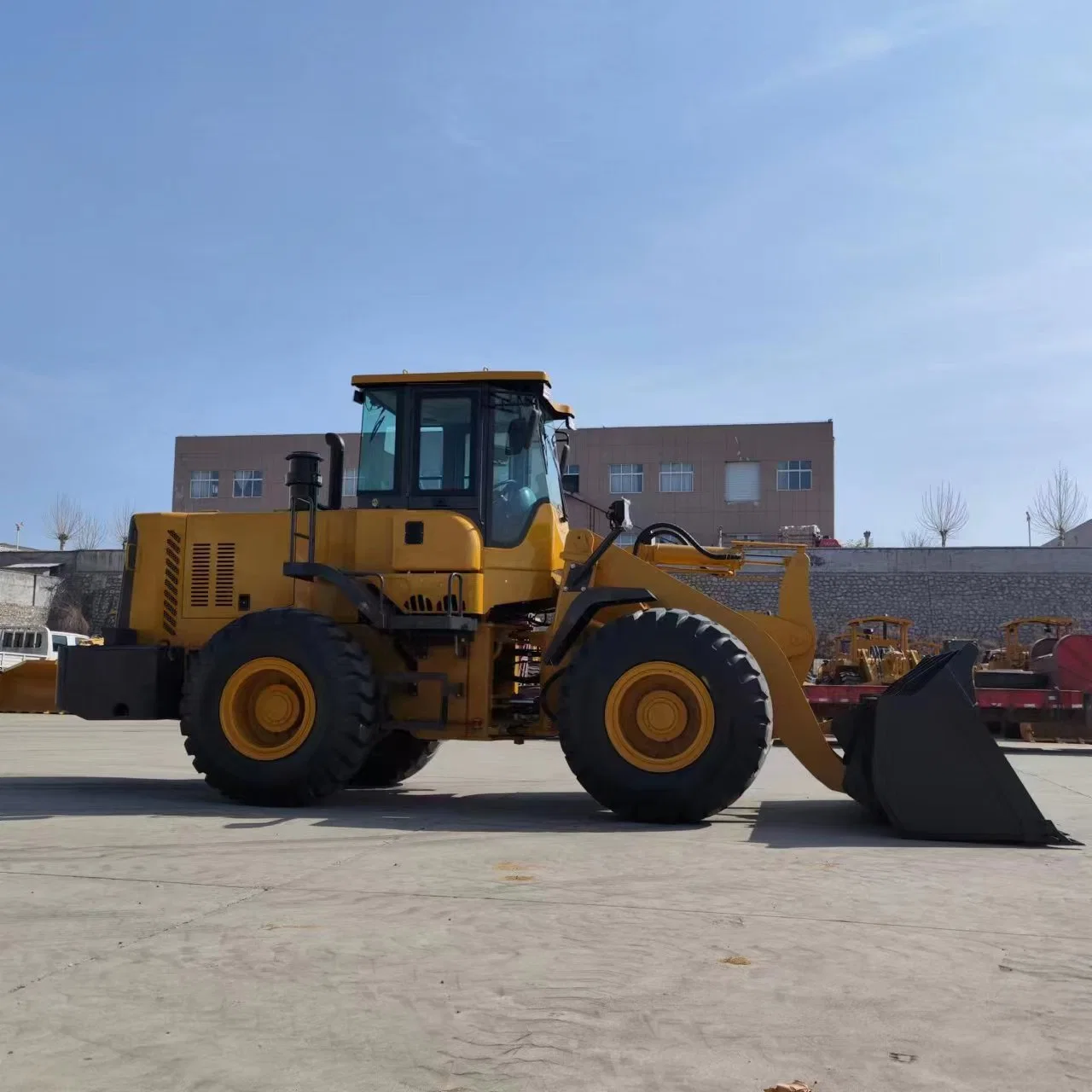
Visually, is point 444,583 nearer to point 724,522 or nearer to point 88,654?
point 88,654

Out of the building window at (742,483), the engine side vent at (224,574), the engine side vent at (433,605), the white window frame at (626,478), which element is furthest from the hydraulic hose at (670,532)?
the building window at (742,483)

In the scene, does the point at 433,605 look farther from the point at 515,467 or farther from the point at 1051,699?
the point at 1051,699

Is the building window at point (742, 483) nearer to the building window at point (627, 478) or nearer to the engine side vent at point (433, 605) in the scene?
the building window at point (627, 478)

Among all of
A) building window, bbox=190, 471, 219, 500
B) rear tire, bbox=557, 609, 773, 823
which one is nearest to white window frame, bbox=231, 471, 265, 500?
building window, bbox=190, 471, 219, 500

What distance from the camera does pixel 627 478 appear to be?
A: 55.8 m

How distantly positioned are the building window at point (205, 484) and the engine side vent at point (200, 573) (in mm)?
51750

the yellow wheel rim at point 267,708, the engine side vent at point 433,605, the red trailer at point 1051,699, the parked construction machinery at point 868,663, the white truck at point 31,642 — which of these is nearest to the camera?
the yellow wheel rim at point 267,708

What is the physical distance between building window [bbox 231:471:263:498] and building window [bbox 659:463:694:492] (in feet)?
69.0

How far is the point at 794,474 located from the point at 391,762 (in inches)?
1841

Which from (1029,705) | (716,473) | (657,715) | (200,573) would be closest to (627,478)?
(716,473)

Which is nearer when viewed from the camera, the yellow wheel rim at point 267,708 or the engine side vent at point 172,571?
the yellow wheel rim at point 267,708

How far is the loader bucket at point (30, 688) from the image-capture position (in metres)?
10.5

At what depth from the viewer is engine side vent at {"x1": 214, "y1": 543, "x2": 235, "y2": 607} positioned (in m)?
9.44

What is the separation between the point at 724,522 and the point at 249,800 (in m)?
48.2
